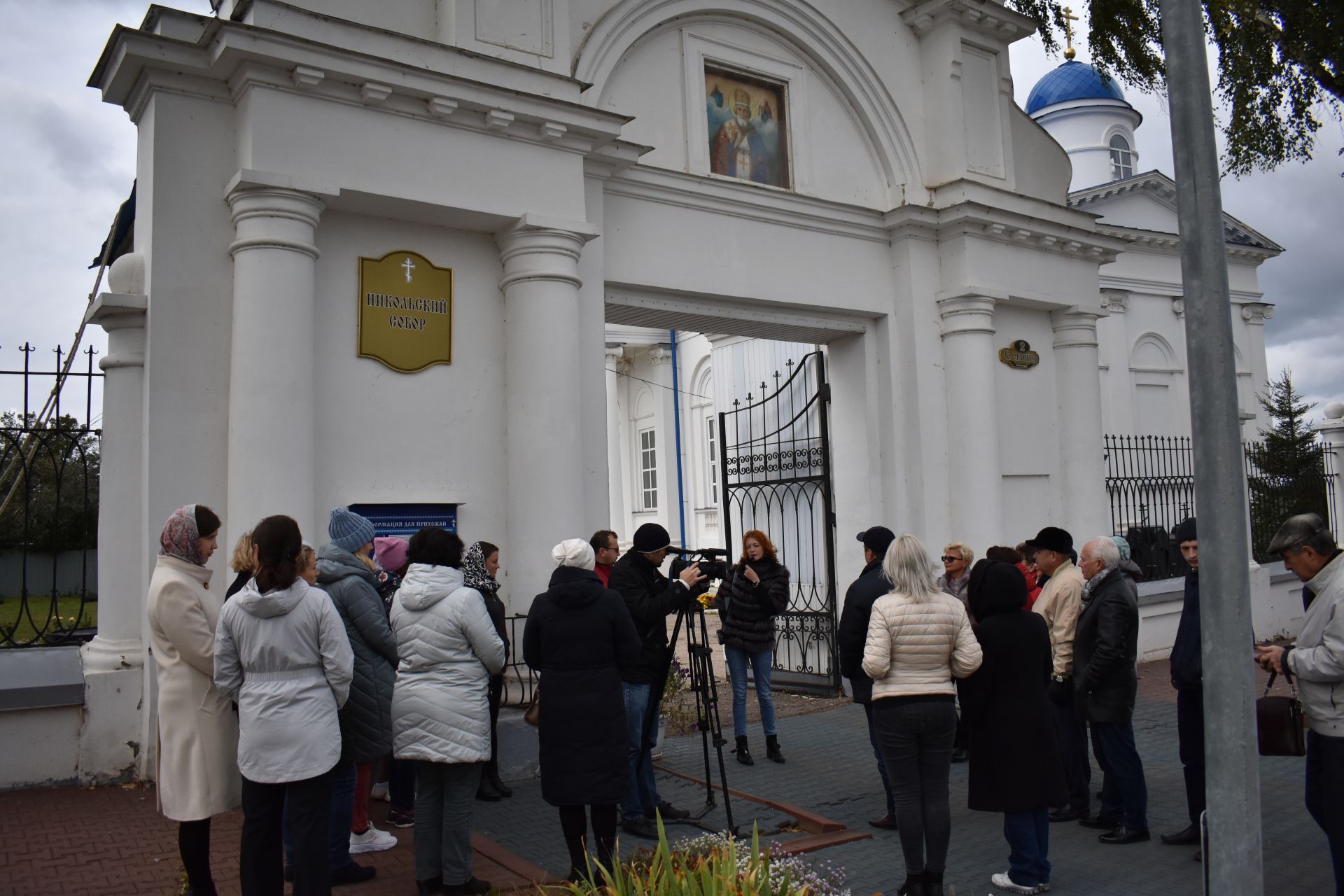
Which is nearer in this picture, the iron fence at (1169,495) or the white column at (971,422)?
the white column at (971,422)

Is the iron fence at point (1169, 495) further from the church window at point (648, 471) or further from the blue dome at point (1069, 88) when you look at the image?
the blue dome at point (1069, 88)

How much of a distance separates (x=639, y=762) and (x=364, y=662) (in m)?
1.96

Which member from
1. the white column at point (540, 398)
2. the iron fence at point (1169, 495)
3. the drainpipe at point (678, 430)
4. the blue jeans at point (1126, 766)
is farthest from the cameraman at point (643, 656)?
the drainpipe at point (678, 430)

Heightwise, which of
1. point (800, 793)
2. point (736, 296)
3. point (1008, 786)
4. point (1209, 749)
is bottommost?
point (800, 793)

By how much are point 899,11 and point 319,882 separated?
10770 mm

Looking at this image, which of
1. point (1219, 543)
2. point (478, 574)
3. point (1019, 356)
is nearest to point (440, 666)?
point (478, 574)

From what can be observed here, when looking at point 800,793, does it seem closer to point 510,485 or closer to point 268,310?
point 510,485

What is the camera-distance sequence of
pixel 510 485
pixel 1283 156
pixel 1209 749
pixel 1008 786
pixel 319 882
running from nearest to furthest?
pixel 1209 749 < pixel 319 882 < pixel 1008 786 < pixel 510 485 < pixel 1283 156

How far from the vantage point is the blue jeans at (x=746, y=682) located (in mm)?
8484

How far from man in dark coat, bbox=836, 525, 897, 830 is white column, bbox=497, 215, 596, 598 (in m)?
2.41

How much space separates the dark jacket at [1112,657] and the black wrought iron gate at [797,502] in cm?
534

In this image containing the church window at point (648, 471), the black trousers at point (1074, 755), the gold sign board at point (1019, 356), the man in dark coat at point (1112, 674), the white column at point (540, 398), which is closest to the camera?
the man in dark coat at point (1112, 674)

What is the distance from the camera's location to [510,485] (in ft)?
27.6

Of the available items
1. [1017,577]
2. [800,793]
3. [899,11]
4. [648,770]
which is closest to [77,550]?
[648,770]
